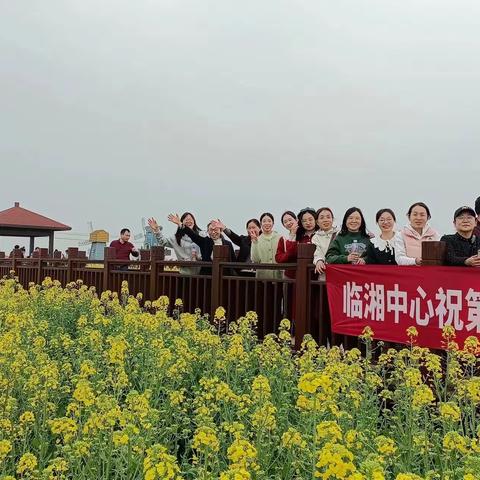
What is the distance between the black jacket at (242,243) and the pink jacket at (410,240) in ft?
8.84

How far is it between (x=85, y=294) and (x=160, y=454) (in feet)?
22.2

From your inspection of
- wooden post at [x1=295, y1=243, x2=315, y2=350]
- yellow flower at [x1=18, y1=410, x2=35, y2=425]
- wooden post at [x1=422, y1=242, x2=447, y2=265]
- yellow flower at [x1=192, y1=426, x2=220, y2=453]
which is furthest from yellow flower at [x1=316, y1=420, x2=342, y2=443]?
wooden post at [x1=295, y1=243, x2=315, y2=350]

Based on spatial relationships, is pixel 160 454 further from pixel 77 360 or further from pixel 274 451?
pixel 77 360

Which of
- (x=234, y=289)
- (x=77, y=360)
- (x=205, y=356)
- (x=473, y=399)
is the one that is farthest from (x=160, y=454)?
(x=234, y=289)

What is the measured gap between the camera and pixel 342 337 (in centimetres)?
563

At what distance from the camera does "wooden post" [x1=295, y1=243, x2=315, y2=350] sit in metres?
5.87

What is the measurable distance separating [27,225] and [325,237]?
1783cm

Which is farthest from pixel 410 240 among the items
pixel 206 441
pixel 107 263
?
pixel 107 263

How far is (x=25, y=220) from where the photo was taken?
22.2 m

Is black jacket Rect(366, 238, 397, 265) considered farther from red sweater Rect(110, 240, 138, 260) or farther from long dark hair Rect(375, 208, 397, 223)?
red sweater Rect(110, 240, 138, 260)

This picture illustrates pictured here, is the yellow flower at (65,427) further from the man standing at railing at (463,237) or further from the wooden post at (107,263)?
the wooden post at (107,263)

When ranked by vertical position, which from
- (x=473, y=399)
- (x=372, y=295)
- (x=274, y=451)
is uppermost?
(x=372, y=295)

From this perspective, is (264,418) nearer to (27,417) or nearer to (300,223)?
(27,417)

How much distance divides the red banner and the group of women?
0.23 m
